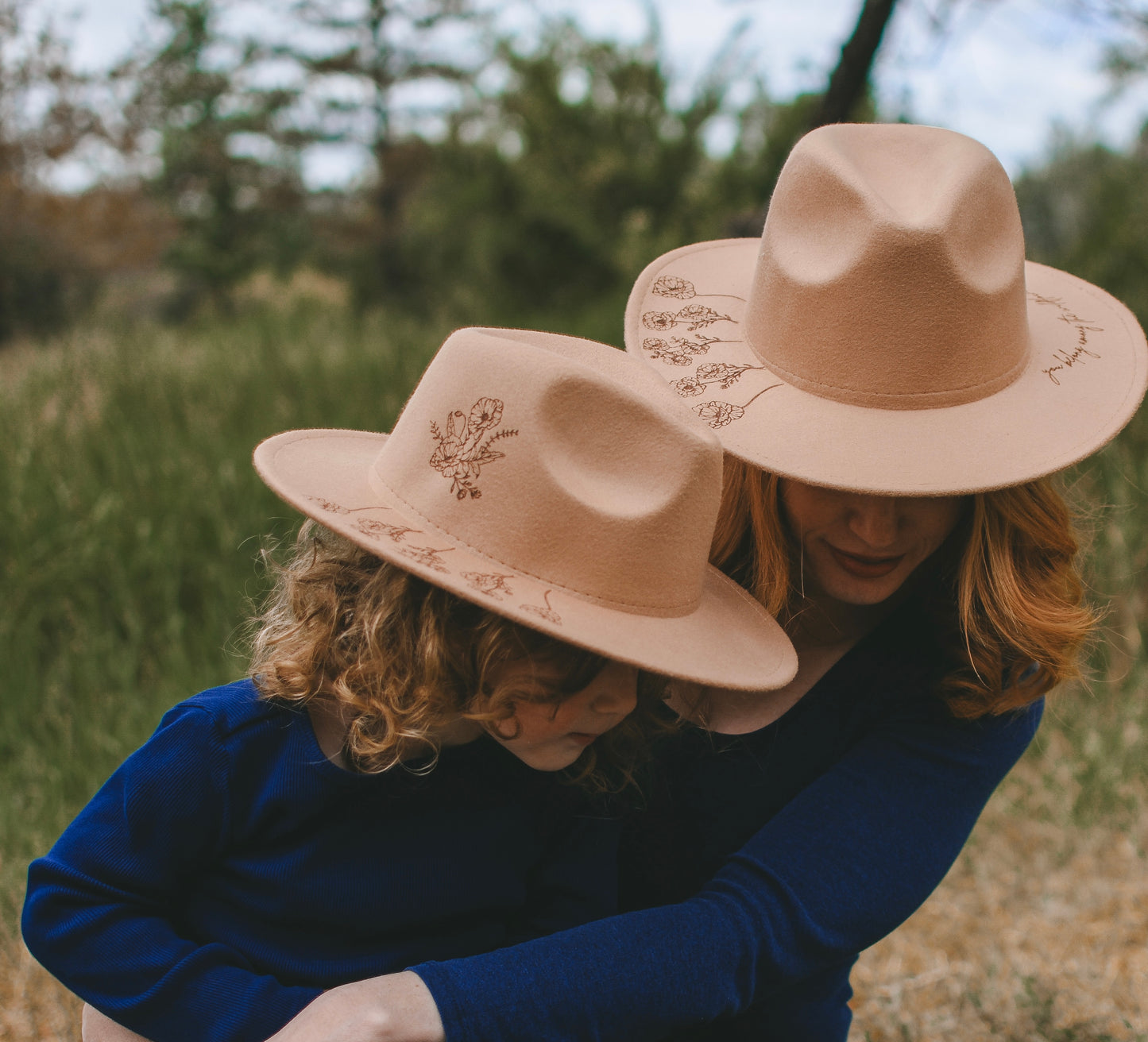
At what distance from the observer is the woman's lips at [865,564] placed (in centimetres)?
164

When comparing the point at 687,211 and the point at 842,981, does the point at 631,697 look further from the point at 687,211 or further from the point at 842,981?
the point at 687,211

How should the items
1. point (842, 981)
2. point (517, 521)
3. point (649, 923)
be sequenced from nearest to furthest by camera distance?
1. point (517, 521)
2. point (649, 923)
3. point (842, 981)

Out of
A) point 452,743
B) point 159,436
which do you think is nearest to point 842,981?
point 452,743

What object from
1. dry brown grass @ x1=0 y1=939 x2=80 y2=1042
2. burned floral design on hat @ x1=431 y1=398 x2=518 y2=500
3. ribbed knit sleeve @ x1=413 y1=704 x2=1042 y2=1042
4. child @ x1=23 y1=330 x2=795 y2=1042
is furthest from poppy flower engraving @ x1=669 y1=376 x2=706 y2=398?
dry brown grass @ x1=0 y1=939 x2=80 y2=1042

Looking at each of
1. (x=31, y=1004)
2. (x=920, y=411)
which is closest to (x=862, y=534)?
(x=920, y=411)

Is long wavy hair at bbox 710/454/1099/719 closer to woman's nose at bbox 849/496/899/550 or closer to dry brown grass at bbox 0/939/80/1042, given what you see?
woman's nose at bbox 849/496/899/550

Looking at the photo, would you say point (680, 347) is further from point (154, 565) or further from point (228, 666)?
point (154, 565)

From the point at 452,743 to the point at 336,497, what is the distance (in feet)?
1.52

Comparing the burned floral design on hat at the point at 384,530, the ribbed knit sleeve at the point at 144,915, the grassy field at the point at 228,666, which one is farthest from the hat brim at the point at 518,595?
the grassy field at the point at 228,666

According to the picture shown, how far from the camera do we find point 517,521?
1272mm

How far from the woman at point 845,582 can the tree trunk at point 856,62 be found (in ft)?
5.40

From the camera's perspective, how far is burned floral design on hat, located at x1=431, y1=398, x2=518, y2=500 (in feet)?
4.23

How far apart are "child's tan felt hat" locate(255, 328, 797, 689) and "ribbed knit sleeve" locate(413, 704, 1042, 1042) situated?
324mm

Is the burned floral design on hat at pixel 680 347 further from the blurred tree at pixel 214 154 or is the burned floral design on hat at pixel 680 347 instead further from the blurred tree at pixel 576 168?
the blurred tree at pixel 214 154
